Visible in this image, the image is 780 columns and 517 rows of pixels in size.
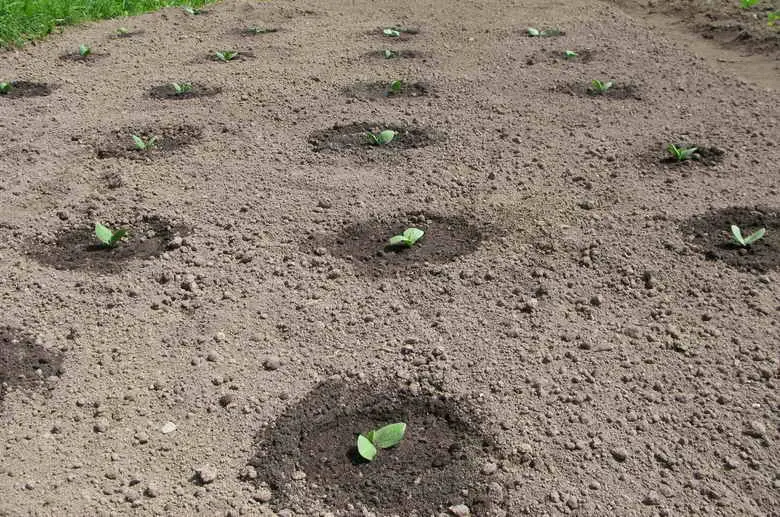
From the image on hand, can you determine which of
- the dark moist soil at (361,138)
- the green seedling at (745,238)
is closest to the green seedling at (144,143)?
the dark moist soil at (361,138)

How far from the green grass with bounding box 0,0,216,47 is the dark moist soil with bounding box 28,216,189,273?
5.10 metres

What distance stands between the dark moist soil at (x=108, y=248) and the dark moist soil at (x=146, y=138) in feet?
3.24

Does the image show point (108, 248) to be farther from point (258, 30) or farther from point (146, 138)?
point (258, 30)

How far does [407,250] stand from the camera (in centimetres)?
395

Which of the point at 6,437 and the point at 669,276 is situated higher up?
the point at 6,437

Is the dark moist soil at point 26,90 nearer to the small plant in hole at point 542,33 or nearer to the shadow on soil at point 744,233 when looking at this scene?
the small plant in hole at point 542,33

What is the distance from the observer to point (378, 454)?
8.79 ft

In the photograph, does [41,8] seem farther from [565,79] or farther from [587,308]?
[587,308]

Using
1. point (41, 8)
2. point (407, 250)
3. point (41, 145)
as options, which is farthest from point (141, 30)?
point (407, 250)

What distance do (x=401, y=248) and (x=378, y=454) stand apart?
1525mm

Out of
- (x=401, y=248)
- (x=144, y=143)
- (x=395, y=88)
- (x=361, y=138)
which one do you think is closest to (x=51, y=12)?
(x=144, y=143)

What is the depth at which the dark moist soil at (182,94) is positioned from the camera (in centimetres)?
633

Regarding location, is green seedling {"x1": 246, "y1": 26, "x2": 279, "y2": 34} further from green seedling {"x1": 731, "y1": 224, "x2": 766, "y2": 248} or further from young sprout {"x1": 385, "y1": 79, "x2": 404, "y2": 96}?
green seedling {"x1": 731, "y1": 224, "x2": 766, "y2": 248}

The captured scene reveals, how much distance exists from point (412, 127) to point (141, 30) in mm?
5035
